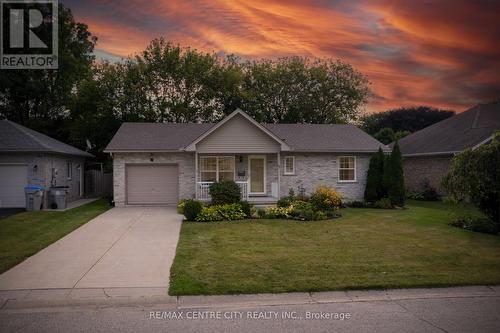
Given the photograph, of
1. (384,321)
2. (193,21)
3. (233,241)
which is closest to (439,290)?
(384,321)

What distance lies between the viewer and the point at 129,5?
53.0ft

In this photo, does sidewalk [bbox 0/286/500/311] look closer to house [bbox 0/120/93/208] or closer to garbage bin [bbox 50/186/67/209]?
garbage bin [bbox 50/186/67/209]

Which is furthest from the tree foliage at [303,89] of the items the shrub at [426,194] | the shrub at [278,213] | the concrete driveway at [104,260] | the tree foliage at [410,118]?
the concrete driveway at [104,260]

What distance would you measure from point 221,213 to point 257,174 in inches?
240

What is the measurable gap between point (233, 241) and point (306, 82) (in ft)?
97.7

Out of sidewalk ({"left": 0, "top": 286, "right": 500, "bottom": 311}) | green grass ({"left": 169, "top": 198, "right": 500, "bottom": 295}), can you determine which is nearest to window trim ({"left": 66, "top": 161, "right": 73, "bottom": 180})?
green grass ({"left": 169, "top": 198, "right": 500, "bottom": 295})

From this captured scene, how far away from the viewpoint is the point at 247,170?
71.6 feet

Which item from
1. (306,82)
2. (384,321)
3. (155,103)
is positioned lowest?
(384,321)

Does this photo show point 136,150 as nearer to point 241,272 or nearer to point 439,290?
point 241,272

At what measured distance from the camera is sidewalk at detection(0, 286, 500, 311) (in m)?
6.81

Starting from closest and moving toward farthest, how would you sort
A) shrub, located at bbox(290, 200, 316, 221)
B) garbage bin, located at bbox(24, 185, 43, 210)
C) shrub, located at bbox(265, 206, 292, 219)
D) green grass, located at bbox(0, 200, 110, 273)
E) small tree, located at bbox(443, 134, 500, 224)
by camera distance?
green grass, located at bbox(0, 200, 110, 273) → small tree, located at bbox(443, 134, 500, 224) → shrub, located at bbox(290, 200, 316, 221) → shrub, located at bbox(265, 206, 292, 219) → garbage bin, located at bbox(24, 185, 43, 210)

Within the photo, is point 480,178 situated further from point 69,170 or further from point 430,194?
point 69,170

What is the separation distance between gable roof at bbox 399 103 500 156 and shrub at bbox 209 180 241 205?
12.7m

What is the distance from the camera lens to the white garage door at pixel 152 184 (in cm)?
2138
